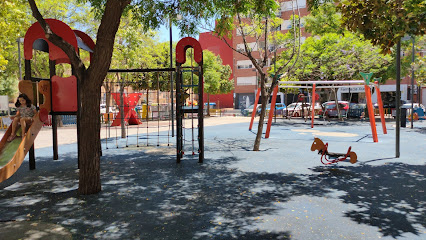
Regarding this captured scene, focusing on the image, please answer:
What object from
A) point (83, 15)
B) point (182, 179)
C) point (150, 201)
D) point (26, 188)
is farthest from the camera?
point (83, 15)

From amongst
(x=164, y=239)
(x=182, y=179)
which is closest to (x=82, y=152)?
(x=182, y=179)

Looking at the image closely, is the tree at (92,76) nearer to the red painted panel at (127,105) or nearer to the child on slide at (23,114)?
the child on slide at (23,114)

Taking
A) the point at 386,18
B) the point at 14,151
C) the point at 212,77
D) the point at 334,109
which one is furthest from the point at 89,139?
the point at 212,77

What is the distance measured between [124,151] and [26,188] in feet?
15.3

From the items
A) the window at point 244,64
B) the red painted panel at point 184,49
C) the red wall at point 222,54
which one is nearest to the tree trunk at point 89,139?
the red painted panel at point 184,49

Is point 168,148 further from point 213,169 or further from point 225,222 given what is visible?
point 225,222

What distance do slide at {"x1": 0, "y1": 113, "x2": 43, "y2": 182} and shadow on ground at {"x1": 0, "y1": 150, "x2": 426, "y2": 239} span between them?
1.43 ft

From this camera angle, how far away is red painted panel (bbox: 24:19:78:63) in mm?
7242

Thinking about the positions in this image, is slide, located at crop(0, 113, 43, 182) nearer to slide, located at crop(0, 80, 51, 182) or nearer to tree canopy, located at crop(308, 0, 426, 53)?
slide, located at crop(0, 80, 51, 182)

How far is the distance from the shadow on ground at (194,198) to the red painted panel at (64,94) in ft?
5.20

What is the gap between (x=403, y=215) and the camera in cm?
447

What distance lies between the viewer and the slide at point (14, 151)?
19.4ft

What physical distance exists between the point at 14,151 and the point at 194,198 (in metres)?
4.30

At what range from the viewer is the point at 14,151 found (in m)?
6.82
